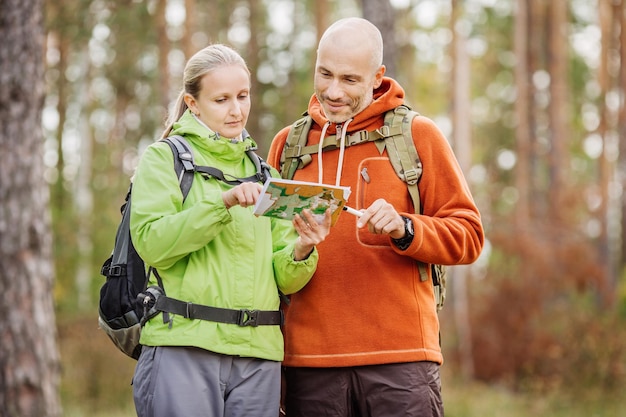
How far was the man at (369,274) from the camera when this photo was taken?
3.65 m

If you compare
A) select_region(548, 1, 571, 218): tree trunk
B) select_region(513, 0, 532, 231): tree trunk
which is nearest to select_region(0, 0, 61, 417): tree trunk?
select_region(513, 0, 532, 231): tree trunk

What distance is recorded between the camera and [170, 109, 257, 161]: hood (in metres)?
3.57

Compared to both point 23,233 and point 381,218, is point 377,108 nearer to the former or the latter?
point 381,218

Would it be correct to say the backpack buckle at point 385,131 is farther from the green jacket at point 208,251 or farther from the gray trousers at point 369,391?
the gray trousers at point 369,391

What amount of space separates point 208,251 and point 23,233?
375 cm

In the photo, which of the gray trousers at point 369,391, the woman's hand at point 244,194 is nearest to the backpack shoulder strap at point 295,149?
the woman's hand at point 244,194

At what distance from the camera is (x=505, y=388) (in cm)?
1329

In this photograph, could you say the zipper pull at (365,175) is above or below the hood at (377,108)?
below

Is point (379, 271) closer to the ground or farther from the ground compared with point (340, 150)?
closer to the ground

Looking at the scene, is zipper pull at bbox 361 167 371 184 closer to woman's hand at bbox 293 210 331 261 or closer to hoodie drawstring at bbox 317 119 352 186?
hoodie drawstring at bbox 317 119 352 186

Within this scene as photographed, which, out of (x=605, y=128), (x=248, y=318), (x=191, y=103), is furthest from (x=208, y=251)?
(x=605, y=128)

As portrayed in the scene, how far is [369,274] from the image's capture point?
147 inches

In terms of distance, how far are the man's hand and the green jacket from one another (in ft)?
1.03

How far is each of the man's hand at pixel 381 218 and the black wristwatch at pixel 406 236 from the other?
0.20ft
